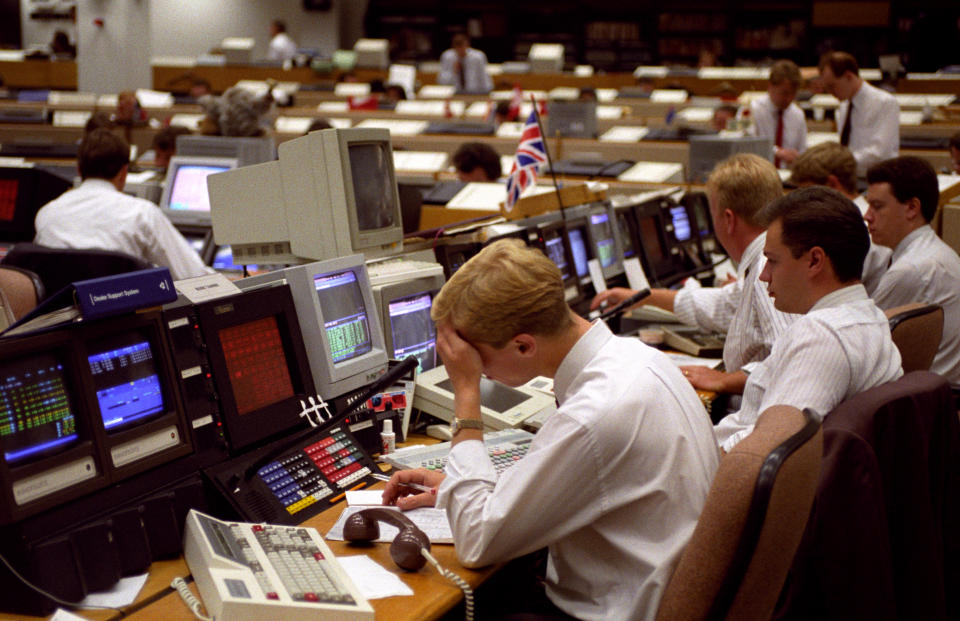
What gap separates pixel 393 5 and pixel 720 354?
13.7 metres

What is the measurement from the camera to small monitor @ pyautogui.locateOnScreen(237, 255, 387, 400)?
2234 millimetres

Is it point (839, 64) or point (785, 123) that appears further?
point (785, 123)

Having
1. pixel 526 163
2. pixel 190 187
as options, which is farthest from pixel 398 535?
pixel 190 187

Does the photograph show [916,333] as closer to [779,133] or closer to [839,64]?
[839,64]

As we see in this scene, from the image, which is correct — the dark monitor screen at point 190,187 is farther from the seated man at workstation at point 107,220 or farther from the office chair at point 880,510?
the office chair at point 880,510

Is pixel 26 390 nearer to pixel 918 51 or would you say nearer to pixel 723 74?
pixel 723 74

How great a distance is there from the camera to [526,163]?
4.22 metres

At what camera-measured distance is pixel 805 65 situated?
1409cm

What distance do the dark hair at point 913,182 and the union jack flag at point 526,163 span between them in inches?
57.4

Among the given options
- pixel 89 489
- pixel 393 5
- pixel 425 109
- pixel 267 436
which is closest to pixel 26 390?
pixel 89 489

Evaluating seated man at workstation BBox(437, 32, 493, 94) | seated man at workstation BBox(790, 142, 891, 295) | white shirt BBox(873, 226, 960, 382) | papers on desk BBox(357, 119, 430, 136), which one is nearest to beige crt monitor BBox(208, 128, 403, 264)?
white shirt BBox(873, 226, 960, 382)

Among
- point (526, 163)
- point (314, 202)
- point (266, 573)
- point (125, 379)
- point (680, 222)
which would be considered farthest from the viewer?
point (680, 222)

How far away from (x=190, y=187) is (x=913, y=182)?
362cm

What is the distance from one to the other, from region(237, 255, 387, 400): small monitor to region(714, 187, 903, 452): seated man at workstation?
2.99 ft
